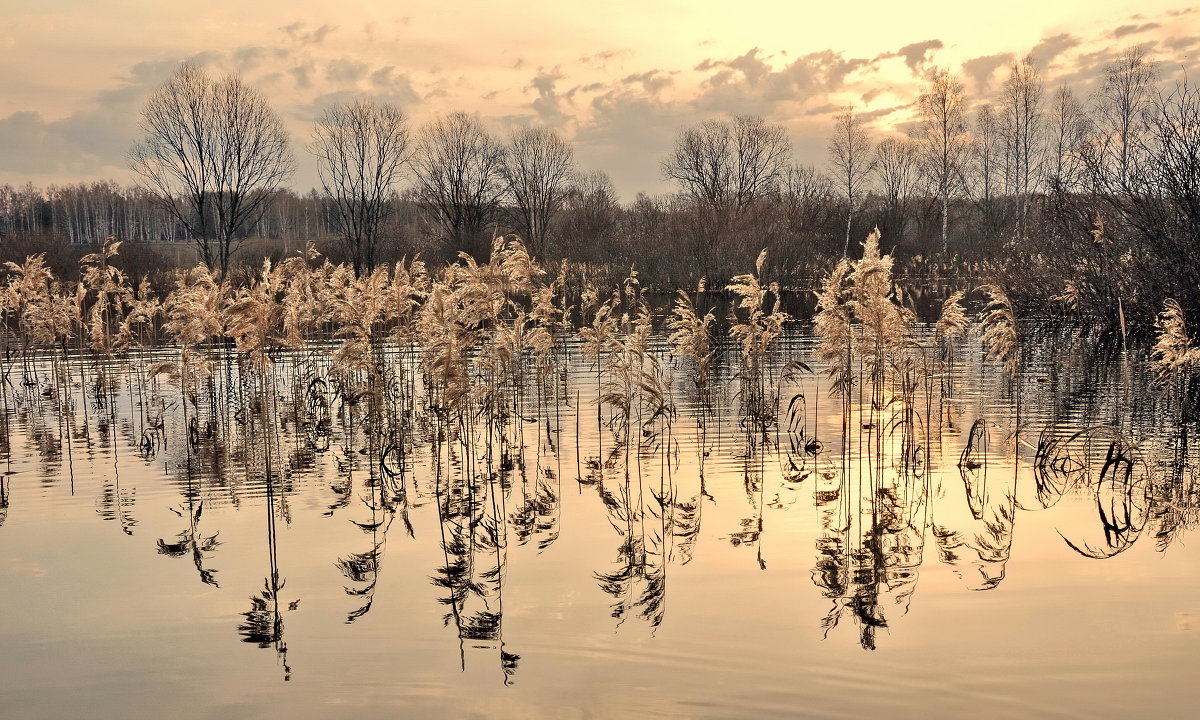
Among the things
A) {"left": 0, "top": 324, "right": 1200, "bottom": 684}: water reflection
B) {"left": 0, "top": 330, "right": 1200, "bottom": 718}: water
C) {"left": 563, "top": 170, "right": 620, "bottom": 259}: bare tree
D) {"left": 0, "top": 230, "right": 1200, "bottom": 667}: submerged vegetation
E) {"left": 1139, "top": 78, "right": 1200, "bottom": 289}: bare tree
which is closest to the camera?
{"left": 0, "top": 330, "right": 1200, "bottom": 718}: water

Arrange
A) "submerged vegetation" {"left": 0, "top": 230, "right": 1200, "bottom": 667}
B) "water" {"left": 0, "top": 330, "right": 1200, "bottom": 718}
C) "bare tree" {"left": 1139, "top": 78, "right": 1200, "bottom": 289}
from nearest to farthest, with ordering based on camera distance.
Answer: "water" {"left": 0, "top": 330, "right": 1200, "bottom": 718} → "submerged vegetation" {"left": 0, "top": 230, "right": 1200, "bottom": 667} → "bare tree" {"left": 1139, "top": 78, "right": 1200, "bottom": 289}

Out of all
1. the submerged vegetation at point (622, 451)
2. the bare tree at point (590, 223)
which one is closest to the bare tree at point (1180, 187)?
the submerged vegetation at point (622, 451)

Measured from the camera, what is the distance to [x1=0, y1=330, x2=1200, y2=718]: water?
489 centimetres

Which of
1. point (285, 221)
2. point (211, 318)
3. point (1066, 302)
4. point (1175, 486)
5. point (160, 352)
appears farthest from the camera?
point (285, 221)

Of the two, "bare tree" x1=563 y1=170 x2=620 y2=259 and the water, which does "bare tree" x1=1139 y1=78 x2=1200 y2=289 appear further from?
"bare tree" x1=563 y1=170 x2=620 y2=259

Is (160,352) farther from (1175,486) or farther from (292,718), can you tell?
(1175,486)

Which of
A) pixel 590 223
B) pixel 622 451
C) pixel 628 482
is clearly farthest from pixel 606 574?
pixel 590 223

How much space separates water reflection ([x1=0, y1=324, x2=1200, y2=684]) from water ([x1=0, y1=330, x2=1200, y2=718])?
0.04m

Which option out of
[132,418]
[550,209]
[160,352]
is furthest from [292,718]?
[550,209]

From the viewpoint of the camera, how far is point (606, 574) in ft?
21.6

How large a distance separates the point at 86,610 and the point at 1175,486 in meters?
8.64

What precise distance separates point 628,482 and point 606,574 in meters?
2.35

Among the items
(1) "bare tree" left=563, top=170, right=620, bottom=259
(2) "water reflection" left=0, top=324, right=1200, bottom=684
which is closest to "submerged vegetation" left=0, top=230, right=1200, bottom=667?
(2) "water reflection" left=0, top=324, right=1200, bottom=684

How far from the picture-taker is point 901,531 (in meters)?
7.29
